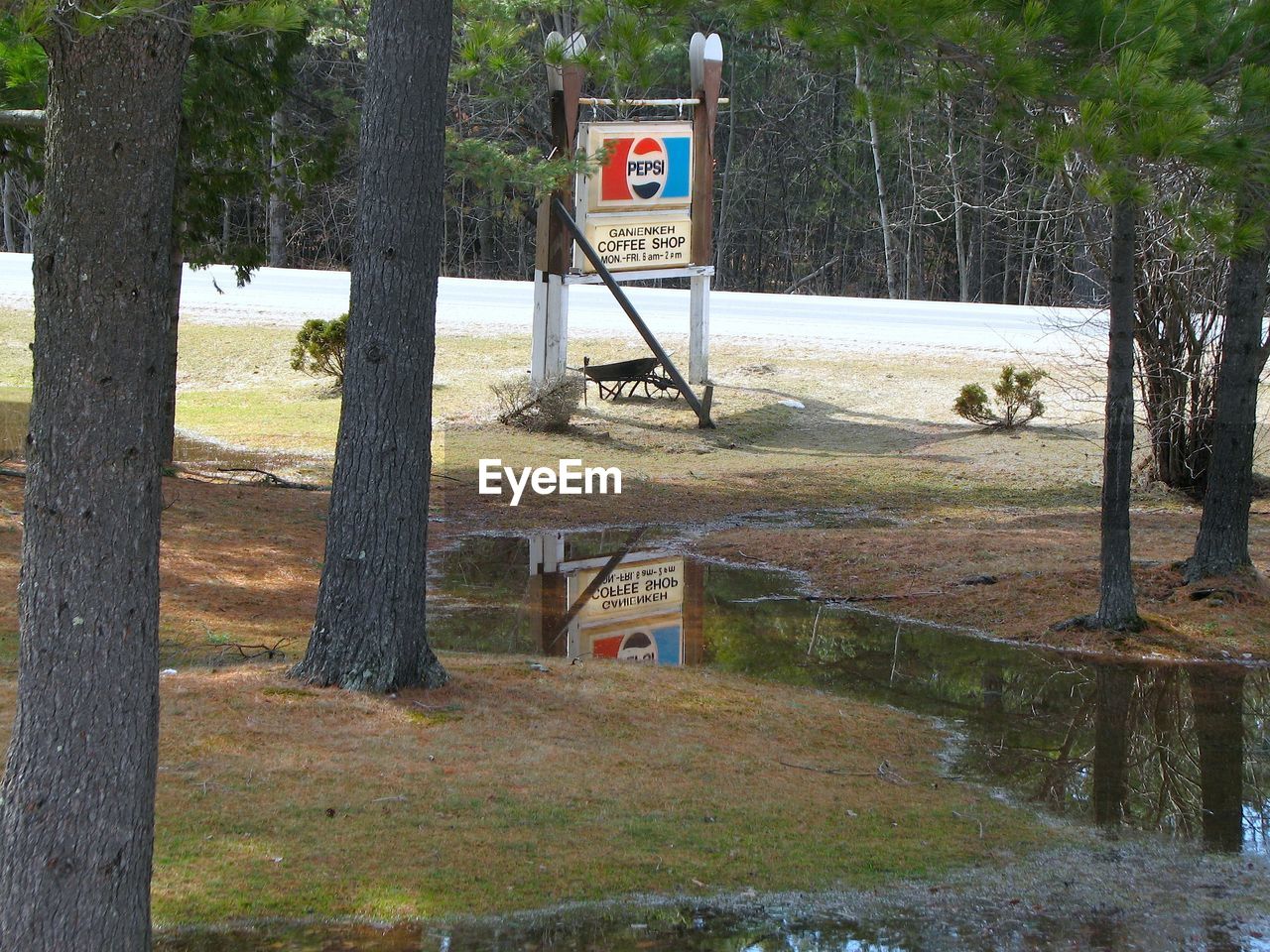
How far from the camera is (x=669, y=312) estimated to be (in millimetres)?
26219

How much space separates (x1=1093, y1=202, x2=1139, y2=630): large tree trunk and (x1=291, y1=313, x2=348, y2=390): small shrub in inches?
525

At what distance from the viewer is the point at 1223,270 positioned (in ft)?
45.6

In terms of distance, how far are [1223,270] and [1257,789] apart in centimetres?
841

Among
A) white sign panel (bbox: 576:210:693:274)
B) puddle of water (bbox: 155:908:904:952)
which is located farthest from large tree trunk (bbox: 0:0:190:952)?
white sign panel (bbox: 576:210:693:274)

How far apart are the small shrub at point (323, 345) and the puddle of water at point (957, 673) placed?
837 cm

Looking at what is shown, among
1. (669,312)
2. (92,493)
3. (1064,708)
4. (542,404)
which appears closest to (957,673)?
(1064,708)

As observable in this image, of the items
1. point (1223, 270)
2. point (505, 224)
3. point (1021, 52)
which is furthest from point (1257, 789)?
point (505, 224)

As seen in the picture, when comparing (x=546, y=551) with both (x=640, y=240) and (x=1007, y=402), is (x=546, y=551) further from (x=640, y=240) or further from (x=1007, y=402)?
(x=1007, y=402)

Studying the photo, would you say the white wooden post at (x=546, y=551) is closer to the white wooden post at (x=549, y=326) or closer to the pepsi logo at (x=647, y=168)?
the white wooden post at (x=549, y=326)

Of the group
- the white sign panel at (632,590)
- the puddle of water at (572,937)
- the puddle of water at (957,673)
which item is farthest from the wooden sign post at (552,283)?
the puddle of water at (572,937)

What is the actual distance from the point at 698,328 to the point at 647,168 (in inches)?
105

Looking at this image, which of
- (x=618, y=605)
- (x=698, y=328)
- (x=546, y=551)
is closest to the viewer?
(x=618, y=605)

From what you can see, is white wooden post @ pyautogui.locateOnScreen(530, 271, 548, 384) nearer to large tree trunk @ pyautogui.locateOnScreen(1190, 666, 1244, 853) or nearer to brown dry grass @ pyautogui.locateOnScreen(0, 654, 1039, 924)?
brown dry grass @ pyautogui.locateOnScreen(0, 654, 1039, 924)

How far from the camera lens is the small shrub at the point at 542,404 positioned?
19.0 meters
